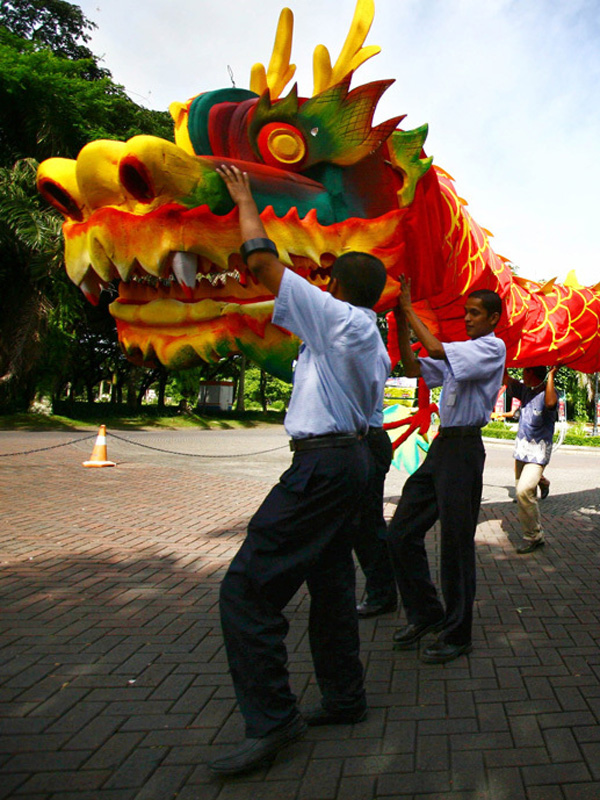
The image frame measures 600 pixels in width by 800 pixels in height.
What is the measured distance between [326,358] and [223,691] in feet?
5.10

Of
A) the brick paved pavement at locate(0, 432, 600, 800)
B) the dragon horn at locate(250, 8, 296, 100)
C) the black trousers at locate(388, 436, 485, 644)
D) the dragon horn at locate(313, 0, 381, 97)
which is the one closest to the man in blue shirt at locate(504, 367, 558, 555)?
the brick paved pavement at locate(0, 432, 600, 800)

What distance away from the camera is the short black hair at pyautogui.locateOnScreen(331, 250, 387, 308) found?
2.43 metres

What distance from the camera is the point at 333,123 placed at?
3146 millimetres

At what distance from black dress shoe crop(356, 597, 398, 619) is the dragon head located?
1.66 m

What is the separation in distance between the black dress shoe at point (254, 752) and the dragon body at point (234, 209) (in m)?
1.51

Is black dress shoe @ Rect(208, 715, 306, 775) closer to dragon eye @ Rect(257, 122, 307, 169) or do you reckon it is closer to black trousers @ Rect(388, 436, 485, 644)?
black trousers @ Rect(388, 436, 485, 644)

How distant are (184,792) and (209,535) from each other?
398 centimetres

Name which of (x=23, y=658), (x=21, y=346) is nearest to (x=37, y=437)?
(x=21, y=346)

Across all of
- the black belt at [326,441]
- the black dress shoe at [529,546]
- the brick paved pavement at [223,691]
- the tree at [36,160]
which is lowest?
the brick paved pavement at [223,691]

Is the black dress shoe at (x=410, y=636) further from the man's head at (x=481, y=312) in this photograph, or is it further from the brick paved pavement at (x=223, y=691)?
the man's head at (x=481, y=312)

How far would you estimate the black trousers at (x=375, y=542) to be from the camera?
386 centimetres

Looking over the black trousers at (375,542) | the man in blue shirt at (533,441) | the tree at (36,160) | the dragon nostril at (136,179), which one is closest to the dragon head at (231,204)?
the dragon nostril at (136,179)

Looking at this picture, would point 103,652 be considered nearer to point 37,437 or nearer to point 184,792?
point 184,792

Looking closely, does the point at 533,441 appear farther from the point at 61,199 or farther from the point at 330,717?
the point at 61,199
